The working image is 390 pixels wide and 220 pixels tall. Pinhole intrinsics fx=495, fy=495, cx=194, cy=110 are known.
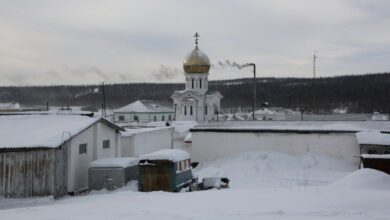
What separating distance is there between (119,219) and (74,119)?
50.2 ft

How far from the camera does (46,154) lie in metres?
22.6

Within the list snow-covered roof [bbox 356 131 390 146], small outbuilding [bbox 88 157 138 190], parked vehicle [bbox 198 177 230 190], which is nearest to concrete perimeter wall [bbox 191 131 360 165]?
snow-covered roof [bbox 356 131 390 146]

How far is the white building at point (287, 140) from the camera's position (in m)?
31.4

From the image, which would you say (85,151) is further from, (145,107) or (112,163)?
(145,107)

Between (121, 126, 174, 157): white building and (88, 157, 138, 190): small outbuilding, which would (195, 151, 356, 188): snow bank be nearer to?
(121, 126, 174, 157): white building

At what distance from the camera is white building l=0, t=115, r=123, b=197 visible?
22.4 metres

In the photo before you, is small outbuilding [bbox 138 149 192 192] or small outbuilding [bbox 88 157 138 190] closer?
small outbuilding [bbox 138 149 192 192]

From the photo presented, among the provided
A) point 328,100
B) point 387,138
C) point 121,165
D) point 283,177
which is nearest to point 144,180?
point 121,165

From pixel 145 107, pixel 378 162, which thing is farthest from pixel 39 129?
pixel 145 107

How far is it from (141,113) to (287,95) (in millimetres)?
81227

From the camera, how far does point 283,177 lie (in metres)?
27.9

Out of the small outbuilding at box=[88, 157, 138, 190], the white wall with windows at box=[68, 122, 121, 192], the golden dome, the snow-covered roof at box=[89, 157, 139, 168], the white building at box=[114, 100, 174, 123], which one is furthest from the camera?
the white building at box=[114, 100, 174, 123]

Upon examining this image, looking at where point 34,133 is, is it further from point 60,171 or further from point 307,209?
point 307,209

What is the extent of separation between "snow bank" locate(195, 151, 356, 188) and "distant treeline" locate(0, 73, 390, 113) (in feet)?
304
